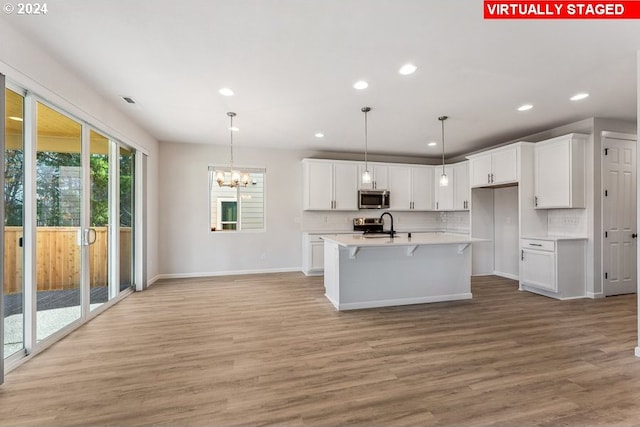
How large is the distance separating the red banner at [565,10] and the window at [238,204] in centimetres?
489

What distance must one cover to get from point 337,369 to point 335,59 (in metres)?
2.76

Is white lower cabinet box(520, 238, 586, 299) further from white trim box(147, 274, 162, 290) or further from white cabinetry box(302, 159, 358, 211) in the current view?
white trim box(147, 274, 162, 290)

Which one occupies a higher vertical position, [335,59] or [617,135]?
[335,59]

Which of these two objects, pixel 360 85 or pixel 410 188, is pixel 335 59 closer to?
pixel 360 85

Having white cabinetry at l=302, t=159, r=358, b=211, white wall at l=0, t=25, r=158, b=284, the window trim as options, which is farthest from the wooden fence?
white cabinetry at l=302, t=159, r=358, b=211

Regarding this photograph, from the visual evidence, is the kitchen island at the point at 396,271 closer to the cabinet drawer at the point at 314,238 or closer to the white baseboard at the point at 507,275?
the cabinet drawer at the point at 314,238

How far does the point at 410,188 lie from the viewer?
6621 millimetres

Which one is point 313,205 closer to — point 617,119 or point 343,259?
point 343,259

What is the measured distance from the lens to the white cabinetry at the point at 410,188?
6.52 metres

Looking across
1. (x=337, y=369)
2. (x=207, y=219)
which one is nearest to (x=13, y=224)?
(x=337, y=369)

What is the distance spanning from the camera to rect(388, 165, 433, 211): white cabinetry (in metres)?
6.52

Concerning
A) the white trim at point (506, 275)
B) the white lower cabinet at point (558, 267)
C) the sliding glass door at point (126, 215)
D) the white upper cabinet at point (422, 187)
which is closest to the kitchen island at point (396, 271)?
the white lower cabinet at point (558, 267)

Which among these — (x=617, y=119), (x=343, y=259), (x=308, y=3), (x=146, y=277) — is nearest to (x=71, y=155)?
(x=146, y=277)

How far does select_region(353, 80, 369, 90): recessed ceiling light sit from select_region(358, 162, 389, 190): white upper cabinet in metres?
Answer: 3.12
